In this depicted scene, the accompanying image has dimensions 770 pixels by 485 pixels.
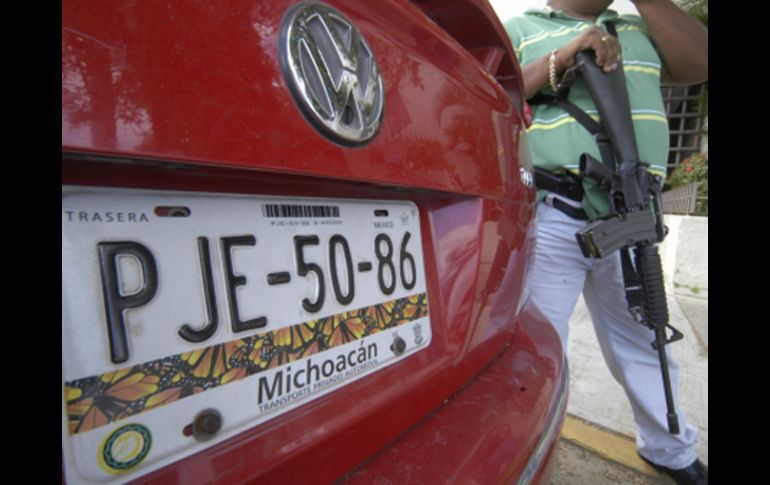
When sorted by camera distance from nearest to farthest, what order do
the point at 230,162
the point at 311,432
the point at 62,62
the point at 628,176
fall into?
the point at 62,62 < the point at 230,162 < the point at 311,432 < the point at 628,176

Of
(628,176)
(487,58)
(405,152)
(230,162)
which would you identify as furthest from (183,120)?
(628,176)

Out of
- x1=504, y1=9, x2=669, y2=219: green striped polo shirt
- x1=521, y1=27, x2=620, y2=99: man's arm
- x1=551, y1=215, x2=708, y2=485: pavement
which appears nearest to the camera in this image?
x1=521, y1=27, x2=620, y2=99: man's arm

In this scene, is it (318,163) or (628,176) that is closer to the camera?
(318,163)

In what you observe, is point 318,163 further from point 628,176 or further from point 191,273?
point 628,176

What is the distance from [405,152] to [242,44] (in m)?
0.28

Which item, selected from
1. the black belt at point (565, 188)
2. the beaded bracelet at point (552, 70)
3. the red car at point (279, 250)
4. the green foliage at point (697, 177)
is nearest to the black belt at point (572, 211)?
the black belt at point (565, 188)

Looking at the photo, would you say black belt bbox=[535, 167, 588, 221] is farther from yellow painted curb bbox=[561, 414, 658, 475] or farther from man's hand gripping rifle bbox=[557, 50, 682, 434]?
yellow painted curb bbox=[561, 414, 658, 475]

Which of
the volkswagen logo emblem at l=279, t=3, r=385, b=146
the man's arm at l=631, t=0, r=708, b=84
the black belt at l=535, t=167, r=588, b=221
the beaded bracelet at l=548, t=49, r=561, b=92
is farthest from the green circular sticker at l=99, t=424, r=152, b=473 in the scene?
the man's arm at l=631, t=0, r=708, b=84

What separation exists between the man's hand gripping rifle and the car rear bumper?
0.82 meters

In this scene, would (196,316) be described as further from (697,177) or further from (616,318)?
(697,177)

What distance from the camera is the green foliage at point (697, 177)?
5277mm

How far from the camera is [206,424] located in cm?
45

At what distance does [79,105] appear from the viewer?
1.04 ft

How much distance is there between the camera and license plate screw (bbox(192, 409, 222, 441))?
44 centimetres
